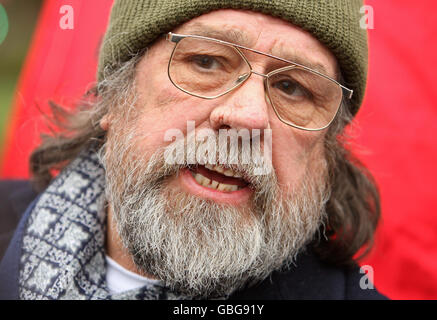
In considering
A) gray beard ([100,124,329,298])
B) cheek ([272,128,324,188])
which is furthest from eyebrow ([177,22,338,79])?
gray beard ([100,124,329,298])

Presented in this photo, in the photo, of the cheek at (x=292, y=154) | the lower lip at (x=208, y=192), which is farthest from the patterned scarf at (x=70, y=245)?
the cheek at (x=292, y=154)

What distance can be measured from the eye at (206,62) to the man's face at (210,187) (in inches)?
3.8

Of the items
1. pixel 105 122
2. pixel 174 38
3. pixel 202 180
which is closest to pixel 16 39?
pixel 105 122

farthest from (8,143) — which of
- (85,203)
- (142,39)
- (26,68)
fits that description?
(142,39)

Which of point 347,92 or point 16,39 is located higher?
point 347,92

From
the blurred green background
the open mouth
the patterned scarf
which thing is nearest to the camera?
the open mouth

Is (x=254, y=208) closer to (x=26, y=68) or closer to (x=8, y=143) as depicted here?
(x=8, y=143)

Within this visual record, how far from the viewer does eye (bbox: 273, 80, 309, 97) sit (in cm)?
182

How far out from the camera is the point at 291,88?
6.08ft

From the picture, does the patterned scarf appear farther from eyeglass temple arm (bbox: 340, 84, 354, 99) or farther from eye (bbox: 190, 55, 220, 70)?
eyeglass temple arm (bbox: 340, 84, 354, 99)

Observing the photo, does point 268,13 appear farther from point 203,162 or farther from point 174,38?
point 203,162

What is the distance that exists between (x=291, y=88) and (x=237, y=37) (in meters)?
0.31

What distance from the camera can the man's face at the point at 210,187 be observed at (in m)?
1.68

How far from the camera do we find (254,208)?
177 cm
